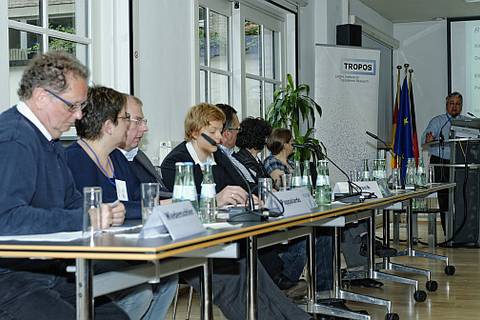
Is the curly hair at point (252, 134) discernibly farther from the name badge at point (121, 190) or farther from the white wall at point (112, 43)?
the name badge at point (121, 190)

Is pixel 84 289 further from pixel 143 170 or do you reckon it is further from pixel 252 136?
pixel 252 136

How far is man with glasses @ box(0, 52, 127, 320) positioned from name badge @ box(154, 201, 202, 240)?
0.18 metres

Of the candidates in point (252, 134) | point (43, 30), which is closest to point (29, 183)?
point (43, 30)

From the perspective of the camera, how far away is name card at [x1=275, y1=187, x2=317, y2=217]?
323 cm

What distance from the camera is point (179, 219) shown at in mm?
2342

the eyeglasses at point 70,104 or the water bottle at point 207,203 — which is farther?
the water bottle at point 207,203

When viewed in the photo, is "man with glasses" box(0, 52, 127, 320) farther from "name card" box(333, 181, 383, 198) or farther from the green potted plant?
the green potted plant

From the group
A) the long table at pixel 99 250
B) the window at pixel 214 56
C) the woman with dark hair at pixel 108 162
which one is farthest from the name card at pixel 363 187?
the long table at pixel 99 250

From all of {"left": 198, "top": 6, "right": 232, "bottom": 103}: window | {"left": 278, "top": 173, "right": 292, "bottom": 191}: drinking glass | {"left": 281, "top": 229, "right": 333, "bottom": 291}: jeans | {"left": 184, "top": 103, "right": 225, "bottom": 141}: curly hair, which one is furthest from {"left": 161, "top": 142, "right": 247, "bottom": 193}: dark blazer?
{"left": 198, "top": 6, "right": 232, "bottom": 103}: window

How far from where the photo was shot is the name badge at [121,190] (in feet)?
10.4

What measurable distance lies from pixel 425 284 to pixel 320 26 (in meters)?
3.88

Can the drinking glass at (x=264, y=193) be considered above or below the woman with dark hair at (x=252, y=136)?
below

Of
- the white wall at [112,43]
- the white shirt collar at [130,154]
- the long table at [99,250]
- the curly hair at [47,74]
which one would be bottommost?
the long table at [99,250]

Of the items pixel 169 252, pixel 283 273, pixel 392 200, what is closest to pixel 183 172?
pixel 169 252
